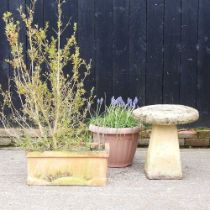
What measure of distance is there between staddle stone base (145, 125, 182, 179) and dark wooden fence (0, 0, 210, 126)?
51.6 inches

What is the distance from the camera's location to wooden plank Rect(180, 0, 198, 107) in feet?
22.3

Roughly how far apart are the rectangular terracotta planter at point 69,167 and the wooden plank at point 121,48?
1.63m

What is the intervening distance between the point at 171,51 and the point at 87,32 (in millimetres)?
1005

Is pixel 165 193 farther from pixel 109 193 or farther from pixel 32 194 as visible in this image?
pixel 32 194

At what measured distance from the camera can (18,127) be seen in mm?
6906

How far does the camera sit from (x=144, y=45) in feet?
22.5

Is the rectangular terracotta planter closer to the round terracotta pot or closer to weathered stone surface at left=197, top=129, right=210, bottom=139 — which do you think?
the round terracotta pot

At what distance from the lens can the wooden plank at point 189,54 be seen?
680cm

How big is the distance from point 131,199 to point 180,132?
81.3 inches

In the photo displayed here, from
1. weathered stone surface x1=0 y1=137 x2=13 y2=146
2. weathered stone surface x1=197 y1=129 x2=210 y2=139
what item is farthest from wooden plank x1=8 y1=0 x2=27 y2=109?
weathered stone surface x1=197 y1=129 x2=210 y2=139

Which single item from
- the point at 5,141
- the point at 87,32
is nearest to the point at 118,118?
the point at 87,32

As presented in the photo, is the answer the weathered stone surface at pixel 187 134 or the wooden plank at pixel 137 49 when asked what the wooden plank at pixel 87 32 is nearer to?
the wooden plank at pixel 137 49

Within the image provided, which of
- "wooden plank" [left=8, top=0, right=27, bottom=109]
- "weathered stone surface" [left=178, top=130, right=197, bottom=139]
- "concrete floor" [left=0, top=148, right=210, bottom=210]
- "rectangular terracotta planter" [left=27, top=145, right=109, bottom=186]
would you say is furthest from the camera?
"weathered stone surface" [left=178, top=130, right=197, bottom=139]

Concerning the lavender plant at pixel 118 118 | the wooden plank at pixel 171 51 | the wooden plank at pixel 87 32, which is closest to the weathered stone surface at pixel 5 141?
the wooden plank at pixel 87 32
